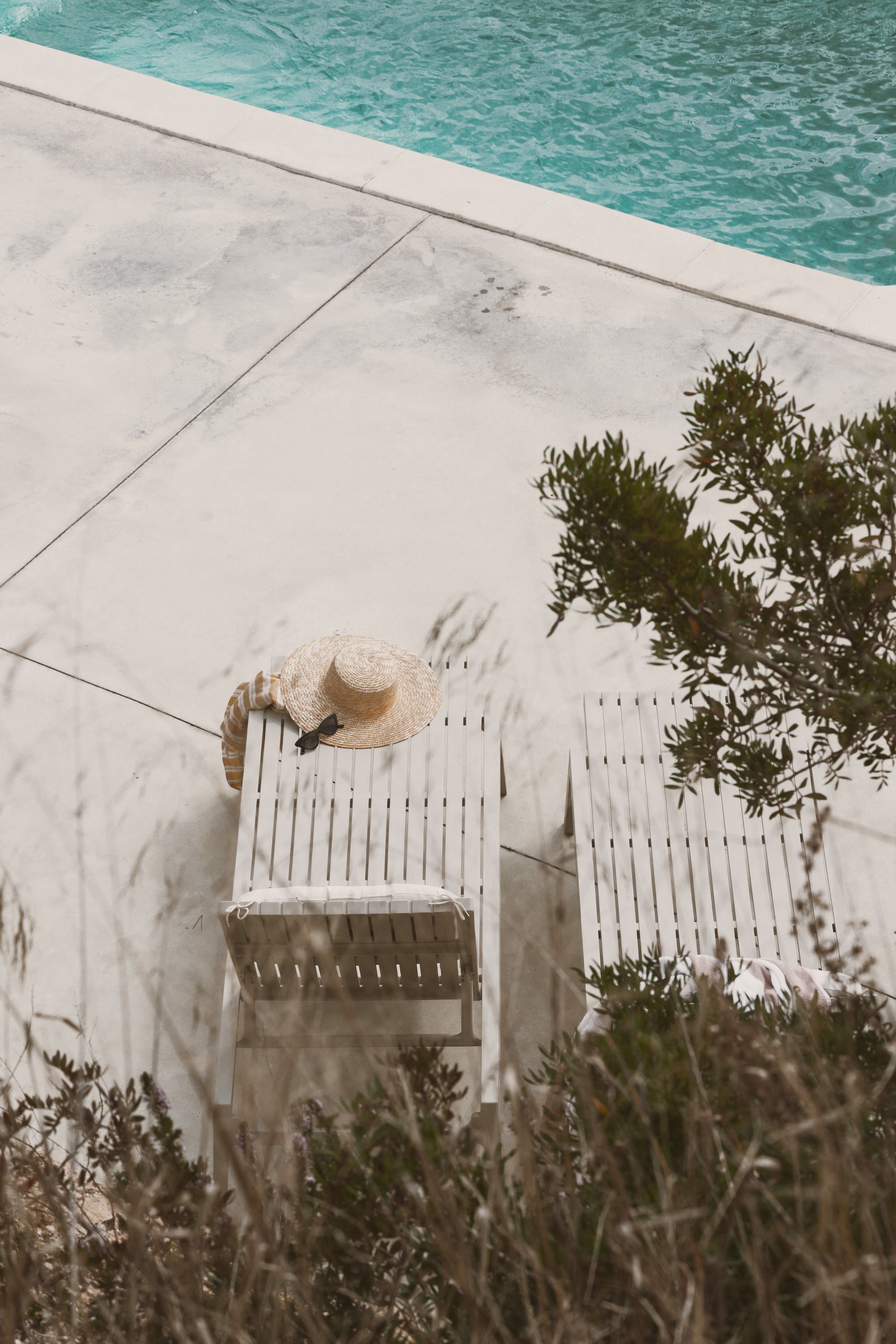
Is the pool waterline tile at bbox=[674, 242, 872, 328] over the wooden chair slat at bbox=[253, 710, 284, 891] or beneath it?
over

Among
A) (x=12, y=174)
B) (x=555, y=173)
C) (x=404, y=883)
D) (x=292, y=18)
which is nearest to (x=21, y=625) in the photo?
(x=404, y=883)

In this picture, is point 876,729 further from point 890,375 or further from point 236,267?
point 236,267

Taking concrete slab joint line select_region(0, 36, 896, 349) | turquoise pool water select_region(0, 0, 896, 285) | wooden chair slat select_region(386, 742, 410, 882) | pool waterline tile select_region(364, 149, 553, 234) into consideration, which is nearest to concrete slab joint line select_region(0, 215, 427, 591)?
pool waterline tile select_region(364, 149, 553, 234)

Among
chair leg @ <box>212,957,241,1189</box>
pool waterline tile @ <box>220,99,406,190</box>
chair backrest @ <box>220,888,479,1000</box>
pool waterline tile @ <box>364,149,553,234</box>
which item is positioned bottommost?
chair leg @ <box>212,957,241,1189</box>

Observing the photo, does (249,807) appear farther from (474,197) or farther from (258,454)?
(474,197)

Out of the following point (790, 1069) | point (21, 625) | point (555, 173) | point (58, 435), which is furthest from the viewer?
point (555, 173)

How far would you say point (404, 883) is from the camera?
2926 mm

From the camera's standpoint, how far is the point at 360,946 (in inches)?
110

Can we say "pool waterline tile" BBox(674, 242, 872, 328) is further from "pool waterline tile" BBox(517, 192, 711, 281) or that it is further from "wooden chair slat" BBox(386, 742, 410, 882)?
"wooden chair slat" BBox(386, 742, 410, 882)

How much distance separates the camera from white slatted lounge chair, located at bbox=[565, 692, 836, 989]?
114 inches

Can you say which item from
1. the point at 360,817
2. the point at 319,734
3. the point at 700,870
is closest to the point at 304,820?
the point at 360,817

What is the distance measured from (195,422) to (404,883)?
2724 mm

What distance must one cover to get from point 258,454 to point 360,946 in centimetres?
260

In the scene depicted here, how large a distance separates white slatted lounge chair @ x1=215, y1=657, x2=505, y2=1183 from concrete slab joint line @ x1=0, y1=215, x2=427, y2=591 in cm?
106
